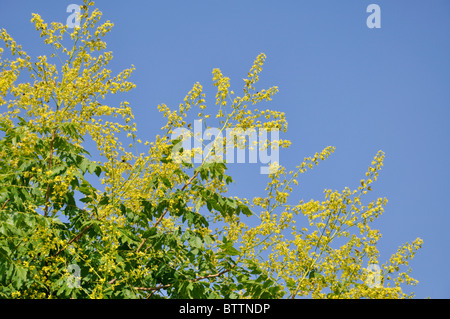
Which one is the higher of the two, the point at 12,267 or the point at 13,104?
the point at 13,104

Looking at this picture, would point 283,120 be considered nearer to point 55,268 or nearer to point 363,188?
point 363,188

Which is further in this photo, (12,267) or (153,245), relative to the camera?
(153,245)

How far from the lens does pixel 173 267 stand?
4766mm
